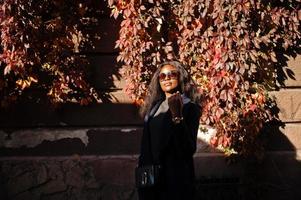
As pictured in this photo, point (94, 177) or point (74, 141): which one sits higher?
point (74, 141)

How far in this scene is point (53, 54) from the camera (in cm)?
582

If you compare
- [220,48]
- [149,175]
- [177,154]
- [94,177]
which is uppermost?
[220,48]

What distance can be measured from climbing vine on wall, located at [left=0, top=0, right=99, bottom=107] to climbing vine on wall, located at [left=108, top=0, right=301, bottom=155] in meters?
0.44

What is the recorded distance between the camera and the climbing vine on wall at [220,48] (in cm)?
564

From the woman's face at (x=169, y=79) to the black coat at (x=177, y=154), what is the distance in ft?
0.70

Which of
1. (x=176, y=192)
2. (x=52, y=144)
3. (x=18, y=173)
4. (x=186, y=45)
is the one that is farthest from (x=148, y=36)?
(x=176, y=192)

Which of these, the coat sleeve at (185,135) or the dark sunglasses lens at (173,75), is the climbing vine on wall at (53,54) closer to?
the dark sunglasses lens at (173,75)

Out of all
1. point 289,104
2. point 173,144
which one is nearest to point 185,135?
point 173,144

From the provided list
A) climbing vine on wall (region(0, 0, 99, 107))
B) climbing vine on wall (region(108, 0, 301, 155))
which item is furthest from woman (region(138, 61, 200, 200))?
climbing vine on wall (region(0, 0, 99, 107))

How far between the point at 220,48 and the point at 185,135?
241cm

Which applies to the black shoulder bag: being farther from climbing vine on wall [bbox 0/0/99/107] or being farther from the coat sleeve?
climbing vine on wall [bbox 0/0/99/107]

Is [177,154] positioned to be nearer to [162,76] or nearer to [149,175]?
[149,175]

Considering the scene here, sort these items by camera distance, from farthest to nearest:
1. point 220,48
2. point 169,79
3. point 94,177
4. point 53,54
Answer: point 94,177, point 53,54, point 220,48, point 169,79

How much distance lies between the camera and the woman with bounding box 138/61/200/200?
3500 millimetres
